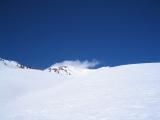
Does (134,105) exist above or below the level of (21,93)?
below

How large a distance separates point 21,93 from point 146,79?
769cm

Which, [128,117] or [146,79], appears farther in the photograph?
[146,79]

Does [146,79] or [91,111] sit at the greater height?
[146,79]

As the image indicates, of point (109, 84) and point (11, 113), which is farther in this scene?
point (109, 84)

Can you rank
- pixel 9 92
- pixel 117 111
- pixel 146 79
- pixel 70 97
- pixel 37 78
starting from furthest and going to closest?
pixel 37 78
pixel 9 92
pixel 146 79
pixel 70 97
pixel 117 111

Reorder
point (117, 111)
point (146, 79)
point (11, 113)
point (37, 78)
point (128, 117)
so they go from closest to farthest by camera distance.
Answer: point (128, 117) → point (117, 111) → point (11, 113) → point (146, 79) → point (37, 78)

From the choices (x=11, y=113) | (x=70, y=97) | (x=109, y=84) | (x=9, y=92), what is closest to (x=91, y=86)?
(x=109, y=84)

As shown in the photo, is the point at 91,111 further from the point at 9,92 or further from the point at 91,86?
the point at 9,92

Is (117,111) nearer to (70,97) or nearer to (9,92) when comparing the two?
(70,97)

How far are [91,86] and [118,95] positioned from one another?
9.29ft

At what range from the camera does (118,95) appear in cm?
1080

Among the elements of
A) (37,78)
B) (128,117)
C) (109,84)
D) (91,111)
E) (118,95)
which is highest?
(37,78)

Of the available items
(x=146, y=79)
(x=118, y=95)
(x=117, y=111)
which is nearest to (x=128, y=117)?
(x=117, y=111)

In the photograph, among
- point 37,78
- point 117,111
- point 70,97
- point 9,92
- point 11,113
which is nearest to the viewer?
point 117,111
